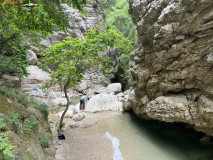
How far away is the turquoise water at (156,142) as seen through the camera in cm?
575

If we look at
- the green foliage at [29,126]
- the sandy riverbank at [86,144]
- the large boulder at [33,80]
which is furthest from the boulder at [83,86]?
the green foliage at [29,126]

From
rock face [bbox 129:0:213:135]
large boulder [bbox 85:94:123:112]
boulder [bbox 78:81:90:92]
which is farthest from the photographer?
boulder [bbox 78:81:90:92]

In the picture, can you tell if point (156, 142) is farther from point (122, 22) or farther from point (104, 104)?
point (122, 22)

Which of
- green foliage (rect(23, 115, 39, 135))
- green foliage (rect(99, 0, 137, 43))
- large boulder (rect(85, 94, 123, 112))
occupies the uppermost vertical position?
green foliage (rect(99, 0, 137, 43))

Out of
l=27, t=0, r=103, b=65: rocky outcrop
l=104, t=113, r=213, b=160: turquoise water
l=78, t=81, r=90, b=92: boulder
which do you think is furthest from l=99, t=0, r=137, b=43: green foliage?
l=104, t=113, r=213, b=160: turquoise water

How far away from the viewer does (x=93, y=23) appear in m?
28.7

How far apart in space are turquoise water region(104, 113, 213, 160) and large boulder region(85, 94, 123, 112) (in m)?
3.20

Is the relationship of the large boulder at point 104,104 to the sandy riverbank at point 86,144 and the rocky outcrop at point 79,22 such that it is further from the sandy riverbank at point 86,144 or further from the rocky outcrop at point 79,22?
the rocky outcrop at point 79,22

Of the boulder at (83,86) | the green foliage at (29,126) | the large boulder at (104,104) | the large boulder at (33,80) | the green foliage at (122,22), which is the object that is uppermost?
the green foliage at (122,22)

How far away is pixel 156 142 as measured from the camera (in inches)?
272

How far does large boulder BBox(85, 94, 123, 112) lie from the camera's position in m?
12.9

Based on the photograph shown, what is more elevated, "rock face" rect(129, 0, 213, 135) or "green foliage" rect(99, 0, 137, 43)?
"green foliage" rect(99, 0, 137, 43)

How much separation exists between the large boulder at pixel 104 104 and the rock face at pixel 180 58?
6.26m

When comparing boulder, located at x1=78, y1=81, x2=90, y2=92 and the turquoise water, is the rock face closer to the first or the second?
the turquoise water
